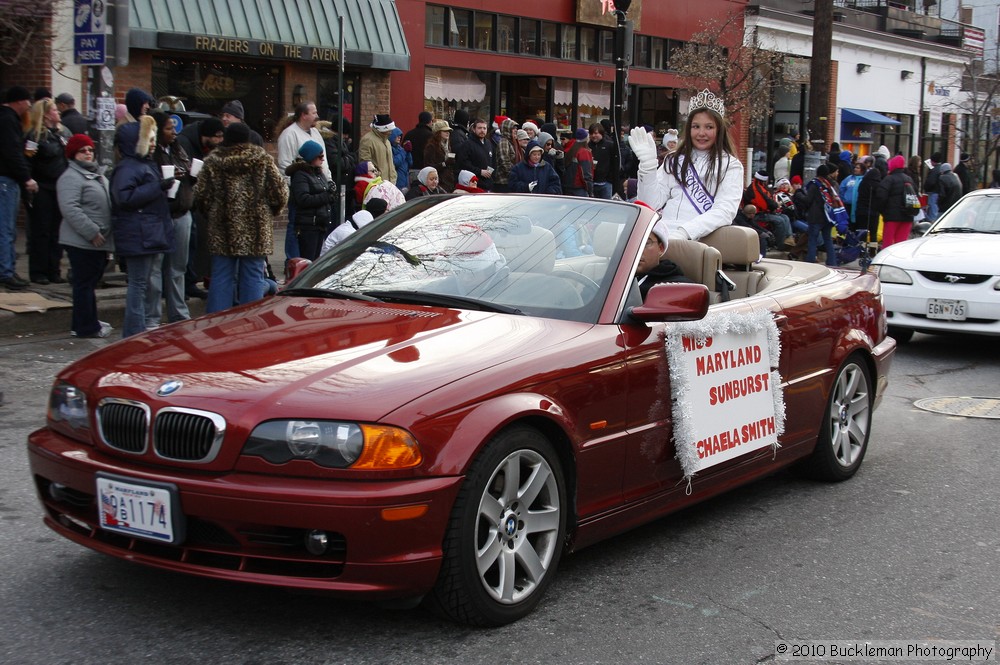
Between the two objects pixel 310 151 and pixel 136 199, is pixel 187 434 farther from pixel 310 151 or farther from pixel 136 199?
pixel 310 151

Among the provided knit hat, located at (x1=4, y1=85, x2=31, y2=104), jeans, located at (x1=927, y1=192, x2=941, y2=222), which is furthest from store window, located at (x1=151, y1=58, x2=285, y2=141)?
jeans, located at (x1=927, y1=192, x2=941, y2=222)

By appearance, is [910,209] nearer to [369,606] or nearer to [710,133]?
[710,133]

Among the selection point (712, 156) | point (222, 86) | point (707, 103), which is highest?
point (222, 86)

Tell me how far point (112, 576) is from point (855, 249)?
A: 16110 mm

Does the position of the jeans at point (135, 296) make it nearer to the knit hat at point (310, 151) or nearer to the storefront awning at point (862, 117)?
the knit hat at point (310, 151)

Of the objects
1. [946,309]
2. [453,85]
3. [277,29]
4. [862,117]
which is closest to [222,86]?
[277,29]

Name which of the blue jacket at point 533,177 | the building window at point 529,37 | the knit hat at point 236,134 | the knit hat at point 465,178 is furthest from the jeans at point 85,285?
the building window at point 529,37

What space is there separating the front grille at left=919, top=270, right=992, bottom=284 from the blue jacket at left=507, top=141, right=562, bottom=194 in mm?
5798

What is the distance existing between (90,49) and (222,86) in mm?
7871

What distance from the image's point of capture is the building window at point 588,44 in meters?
25.5

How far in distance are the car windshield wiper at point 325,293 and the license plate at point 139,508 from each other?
137 cm

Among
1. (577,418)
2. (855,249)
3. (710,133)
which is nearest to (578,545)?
(577,418)

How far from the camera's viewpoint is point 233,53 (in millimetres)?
16953

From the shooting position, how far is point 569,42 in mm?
25062
